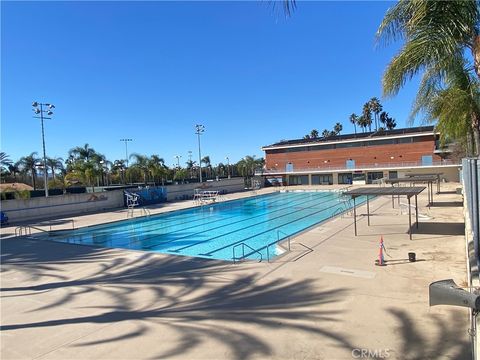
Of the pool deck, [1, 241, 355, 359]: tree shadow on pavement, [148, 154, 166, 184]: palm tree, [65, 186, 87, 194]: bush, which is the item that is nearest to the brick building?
[148, 154, 166, 184]: palm tree

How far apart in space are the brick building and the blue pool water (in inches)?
1091

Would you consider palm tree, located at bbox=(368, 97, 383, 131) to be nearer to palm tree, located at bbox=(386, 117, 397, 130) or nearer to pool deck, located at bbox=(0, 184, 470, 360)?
palm tree, located at bbox=(386, 117, 397, 130)

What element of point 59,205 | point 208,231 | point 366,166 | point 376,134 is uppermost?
point 376,134

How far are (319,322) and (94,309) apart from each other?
495cm

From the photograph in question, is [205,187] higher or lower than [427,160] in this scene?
lower

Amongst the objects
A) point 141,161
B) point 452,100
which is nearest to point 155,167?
point 141,161

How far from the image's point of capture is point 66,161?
234 ft

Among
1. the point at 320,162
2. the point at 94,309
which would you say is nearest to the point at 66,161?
the point at 320,162

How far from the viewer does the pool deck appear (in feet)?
18.5

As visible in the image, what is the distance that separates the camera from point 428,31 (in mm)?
5645

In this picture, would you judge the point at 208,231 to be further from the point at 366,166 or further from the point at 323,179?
the point at 323,179

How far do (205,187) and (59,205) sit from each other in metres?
19.2

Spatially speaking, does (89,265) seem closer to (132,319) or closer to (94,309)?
(94,309)

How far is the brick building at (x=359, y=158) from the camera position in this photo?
50656mm
